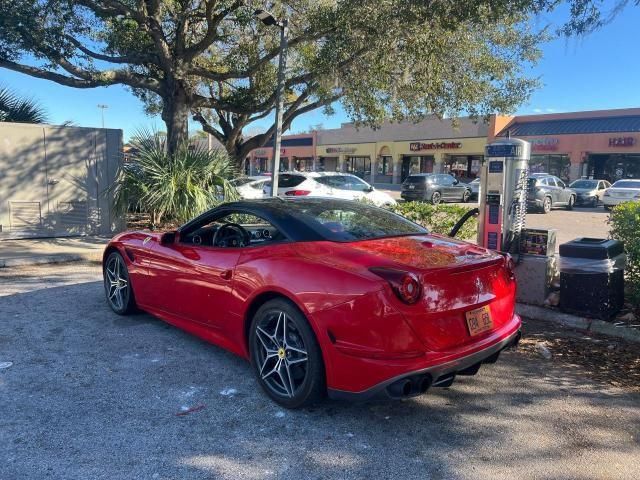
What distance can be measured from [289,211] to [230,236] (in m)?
0.82

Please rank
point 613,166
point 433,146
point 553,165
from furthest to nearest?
point 433,146, point 553,165, point 613,166

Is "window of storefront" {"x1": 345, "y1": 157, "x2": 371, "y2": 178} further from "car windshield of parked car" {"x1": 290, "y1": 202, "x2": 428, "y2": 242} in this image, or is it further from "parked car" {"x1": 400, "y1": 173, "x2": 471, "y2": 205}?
"car windshield of parked car" {"x1": 290, "y1": 202, "x2": 428, "y2": 242}

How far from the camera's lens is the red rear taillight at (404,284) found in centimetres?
295

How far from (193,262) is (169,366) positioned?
870mm

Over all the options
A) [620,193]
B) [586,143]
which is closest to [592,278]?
[620,193]

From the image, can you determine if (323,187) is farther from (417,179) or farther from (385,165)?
(385,165)

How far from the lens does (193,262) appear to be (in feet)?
14.0

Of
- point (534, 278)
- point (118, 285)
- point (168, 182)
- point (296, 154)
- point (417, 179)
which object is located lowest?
point (118, 285)

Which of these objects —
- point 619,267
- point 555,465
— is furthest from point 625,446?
point 619,267

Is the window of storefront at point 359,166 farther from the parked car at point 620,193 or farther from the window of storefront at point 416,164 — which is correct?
the parked car at point 620,193

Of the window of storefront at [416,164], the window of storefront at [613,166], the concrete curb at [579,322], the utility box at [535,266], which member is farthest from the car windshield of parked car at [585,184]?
the concrete curb at [579,322]

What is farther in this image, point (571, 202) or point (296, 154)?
point (296, 154)

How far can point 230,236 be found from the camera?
4586 millimetres

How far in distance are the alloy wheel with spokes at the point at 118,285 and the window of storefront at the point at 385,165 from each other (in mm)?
42869
